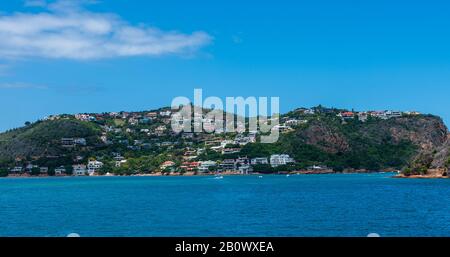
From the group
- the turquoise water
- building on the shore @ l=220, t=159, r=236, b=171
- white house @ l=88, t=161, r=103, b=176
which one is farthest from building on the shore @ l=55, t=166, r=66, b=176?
the turquoise water

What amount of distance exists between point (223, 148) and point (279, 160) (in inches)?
526

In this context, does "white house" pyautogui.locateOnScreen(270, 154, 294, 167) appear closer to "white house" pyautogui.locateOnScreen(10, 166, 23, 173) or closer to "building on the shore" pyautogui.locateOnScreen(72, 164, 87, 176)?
"building on the shore" pyautogui.locateOnScreen(72, 164, 87, 176)

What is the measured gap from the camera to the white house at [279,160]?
123 meters

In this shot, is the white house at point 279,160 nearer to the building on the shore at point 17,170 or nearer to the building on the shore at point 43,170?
the building on the shore at point 43,170

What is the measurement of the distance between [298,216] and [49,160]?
105 metres

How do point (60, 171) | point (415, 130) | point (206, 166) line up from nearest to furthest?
point (206, 166) → point (60, 171) → point (415, 130)

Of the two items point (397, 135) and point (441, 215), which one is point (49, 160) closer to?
point (397, 135)

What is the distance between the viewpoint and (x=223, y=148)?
129125 millimetres

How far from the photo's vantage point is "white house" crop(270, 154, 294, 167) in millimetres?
122875

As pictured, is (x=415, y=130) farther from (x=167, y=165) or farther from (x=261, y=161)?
(x=167, y=165)

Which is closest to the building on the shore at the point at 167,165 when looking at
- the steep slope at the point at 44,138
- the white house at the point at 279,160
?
the steep slope at the point at 44,138

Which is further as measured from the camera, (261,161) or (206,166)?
(261,161)

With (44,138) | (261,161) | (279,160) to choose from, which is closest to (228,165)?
(261,161)
